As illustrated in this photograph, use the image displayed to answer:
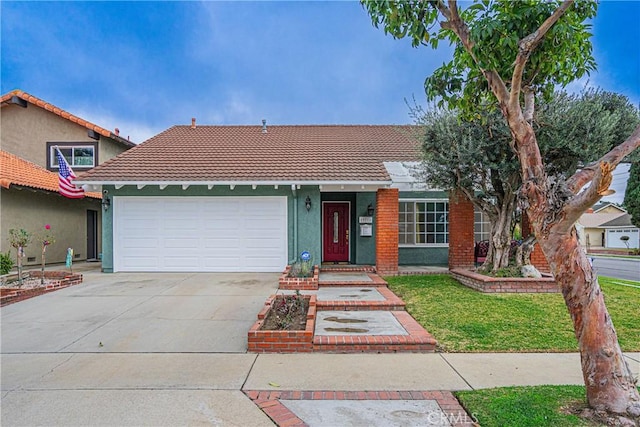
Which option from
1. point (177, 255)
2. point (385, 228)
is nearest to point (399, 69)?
point (385, 228)

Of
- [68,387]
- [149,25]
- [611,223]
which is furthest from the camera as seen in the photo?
[611,223]

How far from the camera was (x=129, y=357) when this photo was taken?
4820 mm

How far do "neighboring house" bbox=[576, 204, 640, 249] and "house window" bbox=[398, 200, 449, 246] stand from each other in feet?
82.4

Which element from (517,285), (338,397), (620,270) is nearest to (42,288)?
(338,397)

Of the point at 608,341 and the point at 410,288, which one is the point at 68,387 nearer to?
the point at 608,341

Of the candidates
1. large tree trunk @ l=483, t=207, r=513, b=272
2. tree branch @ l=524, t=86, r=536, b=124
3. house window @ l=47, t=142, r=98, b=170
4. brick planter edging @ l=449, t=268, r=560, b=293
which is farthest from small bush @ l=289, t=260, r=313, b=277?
house window @ l=47, t=142, r=98, b=170

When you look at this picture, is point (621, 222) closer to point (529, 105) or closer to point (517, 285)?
point (517, 285)

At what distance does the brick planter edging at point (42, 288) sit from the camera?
7734mm

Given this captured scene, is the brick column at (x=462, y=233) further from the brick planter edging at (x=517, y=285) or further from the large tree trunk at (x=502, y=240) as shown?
the brick planter edging at (x=517, y=285)

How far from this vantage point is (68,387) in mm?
3951

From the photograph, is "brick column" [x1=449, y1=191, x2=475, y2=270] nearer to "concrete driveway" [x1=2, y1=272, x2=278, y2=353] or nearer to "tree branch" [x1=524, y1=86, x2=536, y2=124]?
"concrete driveway" [x1=2, y1=272, x2=278, y2=353]

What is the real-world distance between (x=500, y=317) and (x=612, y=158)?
4212 mm

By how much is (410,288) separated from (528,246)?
3232 millimetres

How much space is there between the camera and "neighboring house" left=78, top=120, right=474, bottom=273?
11.2m
